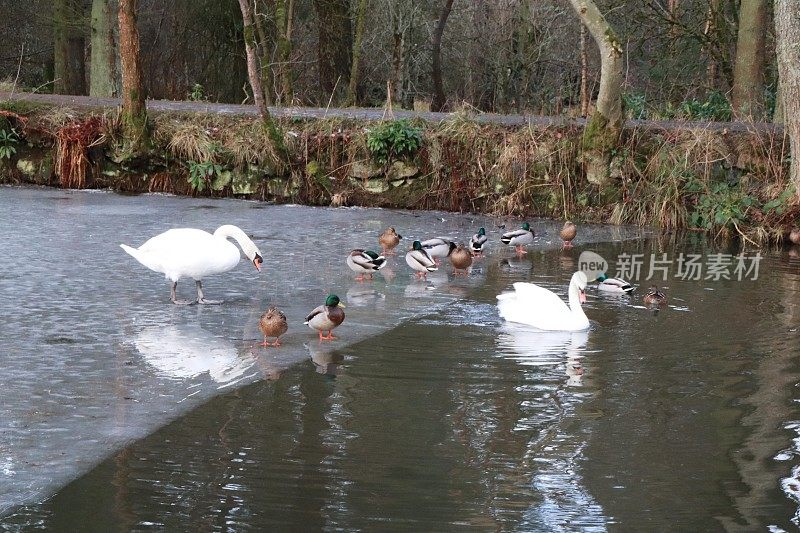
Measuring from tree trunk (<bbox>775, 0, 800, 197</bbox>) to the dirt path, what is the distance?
1.24 meters

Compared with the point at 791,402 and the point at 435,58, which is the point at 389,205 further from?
the point at 791,402

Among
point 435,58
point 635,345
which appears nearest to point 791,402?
point 635,345

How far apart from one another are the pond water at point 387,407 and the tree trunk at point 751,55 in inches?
353

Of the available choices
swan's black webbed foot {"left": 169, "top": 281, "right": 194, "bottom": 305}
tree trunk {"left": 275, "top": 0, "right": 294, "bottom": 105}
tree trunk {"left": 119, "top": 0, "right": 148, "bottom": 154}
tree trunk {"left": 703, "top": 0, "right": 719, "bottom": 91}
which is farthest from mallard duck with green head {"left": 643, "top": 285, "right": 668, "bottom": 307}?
tree trunk {"left": 275, "top": 0, "right": 294, "bottom": 105}

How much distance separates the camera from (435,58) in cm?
2631

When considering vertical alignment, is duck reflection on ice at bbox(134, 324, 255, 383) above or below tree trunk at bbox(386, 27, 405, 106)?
below

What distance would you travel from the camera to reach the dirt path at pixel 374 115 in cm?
1817

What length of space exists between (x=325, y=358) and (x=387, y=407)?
5.08 ft

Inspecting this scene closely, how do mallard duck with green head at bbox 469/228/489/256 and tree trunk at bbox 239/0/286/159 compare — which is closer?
mallard duck with green head at bbox 469/228/489/256

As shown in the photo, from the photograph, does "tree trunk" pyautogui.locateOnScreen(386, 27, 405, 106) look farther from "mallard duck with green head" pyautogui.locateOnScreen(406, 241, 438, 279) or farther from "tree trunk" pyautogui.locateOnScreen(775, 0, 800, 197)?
"mallard duck with green head" pyautogui.locateOnScreen(406, 241, 438, 279)

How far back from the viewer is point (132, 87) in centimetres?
1955

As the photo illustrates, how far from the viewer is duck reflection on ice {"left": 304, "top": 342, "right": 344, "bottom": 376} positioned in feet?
27.8

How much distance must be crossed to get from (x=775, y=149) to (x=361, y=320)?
32.1ft

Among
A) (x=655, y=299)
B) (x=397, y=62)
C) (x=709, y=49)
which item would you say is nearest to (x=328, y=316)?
(x=655, y=299)
